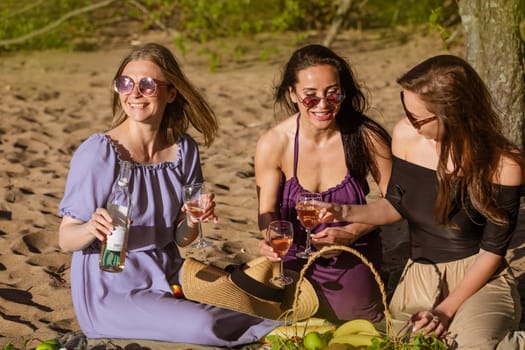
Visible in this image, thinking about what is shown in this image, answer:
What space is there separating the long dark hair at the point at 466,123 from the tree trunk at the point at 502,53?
2.36 metres

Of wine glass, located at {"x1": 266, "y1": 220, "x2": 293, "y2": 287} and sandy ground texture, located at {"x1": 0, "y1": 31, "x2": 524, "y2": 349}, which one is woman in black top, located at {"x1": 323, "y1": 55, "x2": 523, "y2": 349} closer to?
wine glass, located at {"x1": 266, "y1": 220, "x2": 293, "y2": 287}

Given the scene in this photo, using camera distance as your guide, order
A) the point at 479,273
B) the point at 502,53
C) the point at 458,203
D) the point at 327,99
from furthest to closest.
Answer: the point at 502,53, the point at 327,99, the point at 458,203, the point at 479,273

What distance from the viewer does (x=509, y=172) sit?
13.1 feet

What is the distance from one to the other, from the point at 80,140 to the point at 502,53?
14.0 feet

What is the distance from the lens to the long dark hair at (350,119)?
15.0 ft

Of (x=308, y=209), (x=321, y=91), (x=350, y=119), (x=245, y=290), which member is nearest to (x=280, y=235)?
(x=308, y=209)

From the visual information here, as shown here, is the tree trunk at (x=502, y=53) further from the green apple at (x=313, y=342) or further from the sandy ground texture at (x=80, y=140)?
the green apple at (x=313, y=342)

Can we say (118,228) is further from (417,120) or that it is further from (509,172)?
(509,172)

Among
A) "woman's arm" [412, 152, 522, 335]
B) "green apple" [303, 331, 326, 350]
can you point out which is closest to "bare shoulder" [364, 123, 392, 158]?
"woman's arm" [412, 152, 522, 335]

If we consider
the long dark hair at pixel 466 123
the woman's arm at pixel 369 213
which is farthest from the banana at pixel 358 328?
the long dark hair at pixel 466 123

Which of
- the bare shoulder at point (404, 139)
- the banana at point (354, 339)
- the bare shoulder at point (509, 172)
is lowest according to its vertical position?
the banana at point (354, 339)

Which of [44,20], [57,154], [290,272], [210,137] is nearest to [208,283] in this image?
[290,272]

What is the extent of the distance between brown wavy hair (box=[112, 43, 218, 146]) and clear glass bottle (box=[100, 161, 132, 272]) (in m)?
0.48

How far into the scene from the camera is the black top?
13.3 feet
